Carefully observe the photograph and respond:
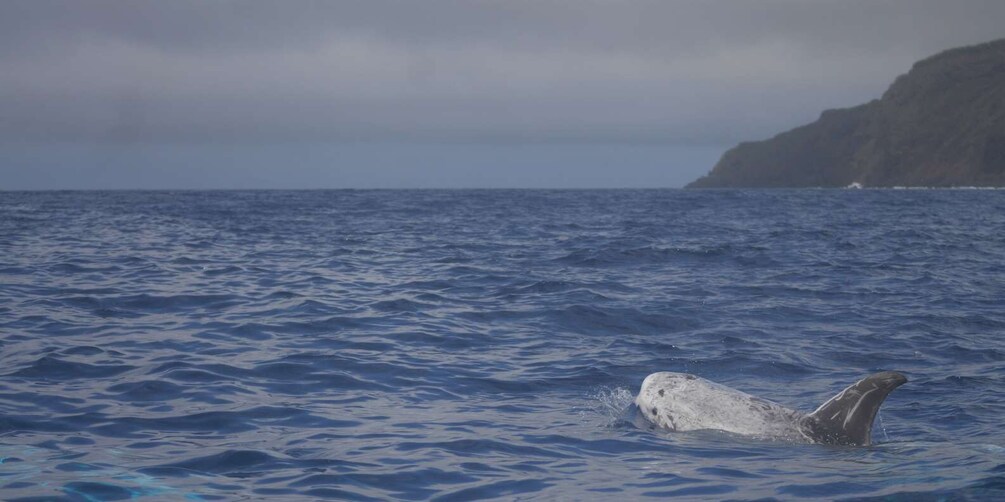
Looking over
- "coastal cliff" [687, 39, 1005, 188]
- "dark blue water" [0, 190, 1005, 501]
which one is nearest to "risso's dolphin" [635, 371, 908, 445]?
"dark blue water" [0, 190, 1005, 501]

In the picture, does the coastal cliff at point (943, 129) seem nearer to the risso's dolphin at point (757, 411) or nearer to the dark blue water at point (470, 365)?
the dark blue water at point (470, 365)

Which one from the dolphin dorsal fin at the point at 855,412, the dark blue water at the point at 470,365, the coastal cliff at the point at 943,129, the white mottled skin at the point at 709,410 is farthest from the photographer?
the coastal cliff at the point at 943,129

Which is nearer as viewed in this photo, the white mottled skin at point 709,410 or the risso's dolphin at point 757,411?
the risso's dolphin at point 757,411

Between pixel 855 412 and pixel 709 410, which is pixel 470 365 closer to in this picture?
pixel 709 410

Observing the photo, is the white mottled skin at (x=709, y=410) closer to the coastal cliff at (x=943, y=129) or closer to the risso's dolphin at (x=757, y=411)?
the risso's dolphin at (x=757, y=411)

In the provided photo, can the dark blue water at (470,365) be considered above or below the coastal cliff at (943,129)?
below

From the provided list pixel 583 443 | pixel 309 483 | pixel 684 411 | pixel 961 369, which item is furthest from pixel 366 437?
pixel 961 369

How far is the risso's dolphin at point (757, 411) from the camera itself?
1000 cm

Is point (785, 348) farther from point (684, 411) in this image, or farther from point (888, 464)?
point (888, 464)

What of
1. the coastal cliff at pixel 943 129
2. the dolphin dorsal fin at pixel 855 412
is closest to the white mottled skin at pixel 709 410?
the dolphin dorsal fin at pixel 855 412

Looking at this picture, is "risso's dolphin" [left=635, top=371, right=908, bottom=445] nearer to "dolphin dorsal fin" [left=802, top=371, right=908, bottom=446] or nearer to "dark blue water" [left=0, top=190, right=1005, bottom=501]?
"dolphin dorsal fin" [left=802, top=371, right=908, bottom=446]

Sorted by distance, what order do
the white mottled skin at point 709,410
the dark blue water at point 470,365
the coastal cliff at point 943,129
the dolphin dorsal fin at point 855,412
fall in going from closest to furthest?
the dark blue water at point 470,365 → the dolphin dorsal fin at point 855,412 → the white mottled skin at point 709,410 → the coastal cliff at point 943,129

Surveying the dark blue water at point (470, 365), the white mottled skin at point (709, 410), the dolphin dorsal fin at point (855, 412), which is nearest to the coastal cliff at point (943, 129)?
the dark blue water at point (470, 365)

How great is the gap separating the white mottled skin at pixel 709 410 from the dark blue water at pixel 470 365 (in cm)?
32
